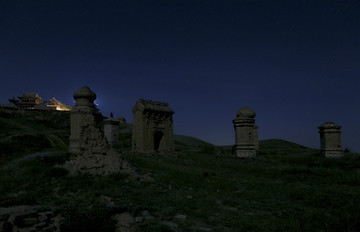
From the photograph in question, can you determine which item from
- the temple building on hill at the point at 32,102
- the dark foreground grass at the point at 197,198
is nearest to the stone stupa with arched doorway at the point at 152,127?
the dark foreground grass at the point at 197,198

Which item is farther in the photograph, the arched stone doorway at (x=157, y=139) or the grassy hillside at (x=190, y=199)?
the arched stone doorway at (x=157, y=139)

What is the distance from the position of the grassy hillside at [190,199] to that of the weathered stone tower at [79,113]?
1.43 m

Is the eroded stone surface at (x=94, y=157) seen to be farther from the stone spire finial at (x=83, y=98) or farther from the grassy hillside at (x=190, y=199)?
the stone spire finial at (x=83, y=98)

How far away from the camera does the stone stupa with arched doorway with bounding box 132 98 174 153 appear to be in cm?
1770

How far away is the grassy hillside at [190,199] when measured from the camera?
11.7 ft

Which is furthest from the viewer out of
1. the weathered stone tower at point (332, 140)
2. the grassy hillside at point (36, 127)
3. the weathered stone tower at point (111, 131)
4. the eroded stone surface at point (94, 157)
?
the grassy hillside at point (36, 127)

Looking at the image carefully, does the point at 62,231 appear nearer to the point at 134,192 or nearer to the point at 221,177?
the point at 134,192

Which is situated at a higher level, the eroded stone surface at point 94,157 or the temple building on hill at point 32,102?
the temple building on hill at point 32,102

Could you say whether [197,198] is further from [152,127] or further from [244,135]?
[152,127]

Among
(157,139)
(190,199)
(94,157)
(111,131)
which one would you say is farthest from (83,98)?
(111,131)

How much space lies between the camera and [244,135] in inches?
504

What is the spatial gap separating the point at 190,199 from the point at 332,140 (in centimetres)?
1203

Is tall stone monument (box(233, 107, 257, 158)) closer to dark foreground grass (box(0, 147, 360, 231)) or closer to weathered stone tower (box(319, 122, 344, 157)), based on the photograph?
dark foreground grass (box(0, 147, 360, 231))

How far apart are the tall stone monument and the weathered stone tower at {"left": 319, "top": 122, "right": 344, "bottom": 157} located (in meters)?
4.55
